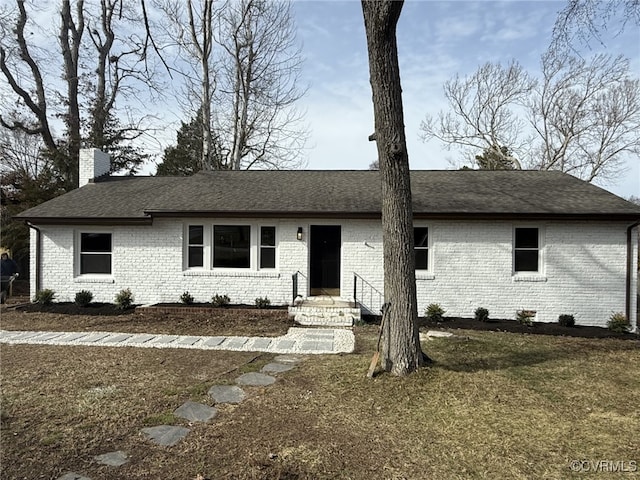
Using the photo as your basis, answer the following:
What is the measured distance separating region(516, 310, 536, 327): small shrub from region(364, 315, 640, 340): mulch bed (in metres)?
0.09

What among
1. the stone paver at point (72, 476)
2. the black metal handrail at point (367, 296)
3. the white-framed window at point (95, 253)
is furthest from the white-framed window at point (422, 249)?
the stone paver at point (72, 476)

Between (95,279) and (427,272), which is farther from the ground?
(427,272)

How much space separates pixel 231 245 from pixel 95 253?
13.1 ft

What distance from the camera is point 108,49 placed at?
2280cm

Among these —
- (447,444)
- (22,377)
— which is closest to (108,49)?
(22,377)

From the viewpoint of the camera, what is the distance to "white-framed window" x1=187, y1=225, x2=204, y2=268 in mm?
11102

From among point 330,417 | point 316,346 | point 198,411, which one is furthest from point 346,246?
point 198,411

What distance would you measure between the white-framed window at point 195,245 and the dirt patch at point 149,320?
5.14 feet

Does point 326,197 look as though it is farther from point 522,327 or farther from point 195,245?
point 522,327

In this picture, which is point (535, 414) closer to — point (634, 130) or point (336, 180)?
point (336, 180)

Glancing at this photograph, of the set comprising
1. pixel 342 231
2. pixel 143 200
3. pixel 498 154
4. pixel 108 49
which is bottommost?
pixel 342 231

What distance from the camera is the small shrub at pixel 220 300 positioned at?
1042cm

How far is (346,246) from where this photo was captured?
10523 millimetres

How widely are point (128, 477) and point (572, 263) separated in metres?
10.5
